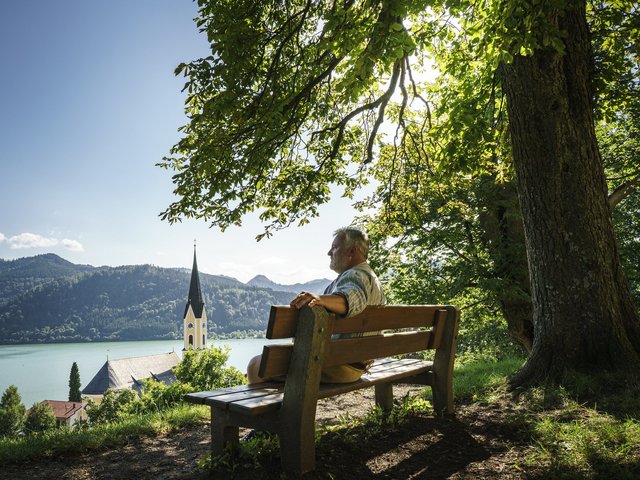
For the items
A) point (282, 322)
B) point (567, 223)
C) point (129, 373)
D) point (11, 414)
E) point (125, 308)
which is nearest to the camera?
point (282, 322)

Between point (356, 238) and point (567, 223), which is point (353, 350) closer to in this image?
point (356, 238)

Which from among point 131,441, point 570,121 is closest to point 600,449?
point 570,121

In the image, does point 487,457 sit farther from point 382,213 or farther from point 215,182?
point 382,213

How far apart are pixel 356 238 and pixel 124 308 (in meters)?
200

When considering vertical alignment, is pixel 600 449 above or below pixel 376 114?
below

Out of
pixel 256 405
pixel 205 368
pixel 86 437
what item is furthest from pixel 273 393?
pixel 205 368

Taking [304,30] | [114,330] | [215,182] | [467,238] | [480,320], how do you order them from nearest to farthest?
1. [215,182]
2. [304,30]
3. [467,238]
4. [480,320]
5. [114,330]

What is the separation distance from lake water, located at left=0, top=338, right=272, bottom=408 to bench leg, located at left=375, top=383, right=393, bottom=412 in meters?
89.3

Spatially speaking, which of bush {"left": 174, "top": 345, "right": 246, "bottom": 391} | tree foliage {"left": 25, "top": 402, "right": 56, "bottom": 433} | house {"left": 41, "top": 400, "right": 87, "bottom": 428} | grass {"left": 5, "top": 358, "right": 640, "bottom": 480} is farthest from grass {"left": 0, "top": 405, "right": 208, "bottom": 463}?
house {"left": 41, "top": 400, "right": 87, "bottom": 428}

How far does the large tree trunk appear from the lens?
430cm

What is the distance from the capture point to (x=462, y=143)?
6.92 metres

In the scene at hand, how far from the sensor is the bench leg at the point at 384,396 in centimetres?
425

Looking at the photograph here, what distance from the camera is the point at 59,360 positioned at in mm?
139250

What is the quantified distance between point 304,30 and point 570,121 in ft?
15.5
